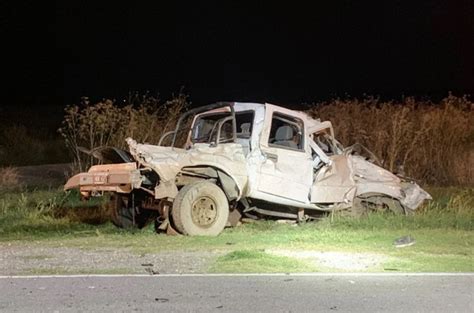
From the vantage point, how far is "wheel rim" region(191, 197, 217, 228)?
1230 cm

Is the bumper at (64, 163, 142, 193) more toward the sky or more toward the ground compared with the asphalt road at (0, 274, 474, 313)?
more toward the sky

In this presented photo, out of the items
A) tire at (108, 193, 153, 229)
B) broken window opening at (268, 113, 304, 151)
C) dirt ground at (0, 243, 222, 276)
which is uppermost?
broken window opening at (268, 113, 304, 151)

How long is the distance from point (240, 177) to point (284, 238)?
1234 millimetres

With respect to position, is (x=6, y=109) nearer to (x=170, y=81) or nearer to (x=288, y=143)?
(x=170, y=81)

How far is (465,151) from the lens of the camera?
20562mm

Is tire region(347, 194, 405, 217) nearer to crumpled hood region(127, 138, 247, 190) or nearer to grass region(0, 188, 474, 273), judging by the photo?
grass region(0, 188, 474, 273)

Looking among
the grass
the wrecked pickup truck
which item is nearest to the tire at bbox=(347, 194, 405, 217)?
the wrecked pickup truck

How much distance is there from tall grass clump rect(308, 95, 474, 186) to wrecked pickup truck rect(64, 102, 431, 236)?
538 centimetres

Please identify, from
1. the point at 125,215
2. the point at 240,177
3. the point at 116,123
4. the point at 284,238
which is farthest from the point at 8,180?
the point at 284,238

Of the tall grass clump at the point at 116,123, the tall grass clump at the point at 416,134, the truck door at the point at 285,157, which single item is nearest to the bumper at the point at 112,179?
the truck door at the point at 285,157

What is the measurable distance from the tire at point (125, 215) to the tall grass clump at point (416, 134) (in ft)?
24.0

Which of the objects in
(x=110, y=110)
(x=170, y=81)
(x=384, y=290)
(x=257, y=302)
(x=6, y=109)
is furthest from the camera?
(x=170, y=81)

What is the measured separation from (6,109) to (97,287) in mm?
41298

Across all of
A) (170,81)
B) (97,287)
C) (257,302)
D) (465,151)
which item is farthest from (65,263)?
(170,81)
